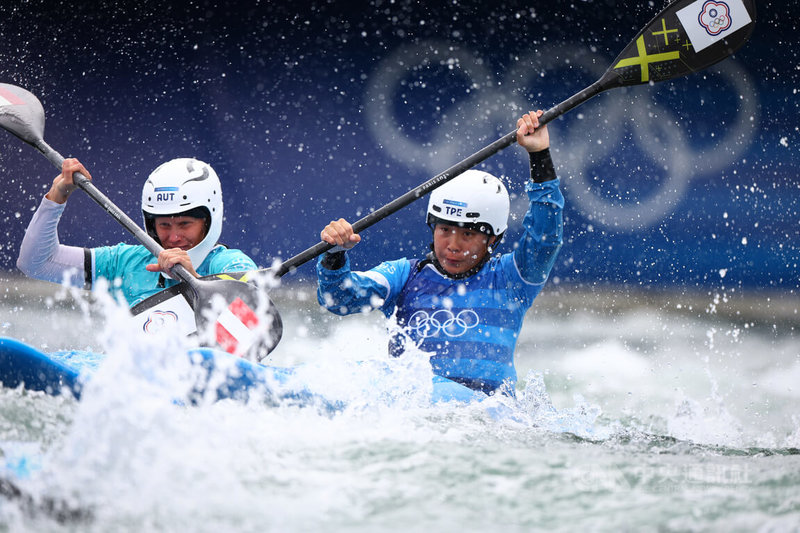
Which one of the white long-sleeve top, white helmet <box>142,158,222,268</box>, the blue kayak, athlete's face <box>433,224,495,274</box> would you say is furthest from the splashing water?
the white long-sleeve top

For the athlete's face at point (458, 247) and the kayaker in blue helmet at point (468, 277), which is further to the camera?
the athlete's face at point (458, 247)

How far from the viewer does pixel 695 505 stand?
2.35m

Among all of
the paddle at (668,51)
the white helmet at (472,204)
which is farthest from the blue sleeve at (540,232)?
the paddle at (668,51)

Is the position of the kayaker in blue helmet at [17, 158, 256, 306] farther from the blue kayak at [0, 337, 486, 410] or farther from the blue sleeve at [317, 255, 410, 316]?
the blue kayak at [0, 337, 486, 410]

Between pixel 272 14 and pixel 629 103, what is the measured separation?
11.7 ft

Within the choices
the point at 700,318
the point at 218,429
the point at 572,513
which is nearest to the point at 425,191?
the point at 218,429

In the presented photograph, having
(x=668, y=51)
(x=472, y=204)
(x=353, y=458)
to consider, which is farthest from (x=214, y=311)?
(x=668, y=51)

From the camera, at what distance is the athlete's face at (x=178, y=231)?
4.17 metres

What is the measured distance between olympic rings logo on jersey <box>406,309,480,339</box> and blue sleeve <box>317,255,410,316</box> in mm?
219

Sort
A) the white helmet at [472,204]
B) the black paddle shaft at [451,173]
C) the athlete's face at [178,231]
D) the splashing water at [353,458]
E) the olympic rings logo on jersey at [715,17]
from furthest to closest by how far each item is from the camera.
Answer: the athlete's face at [178,231] < the white helmet at [472,204] < the olympic rings logo on jersey at [715,17] < the black paddle shaft at [451,173] < the splashing water at [353,458]

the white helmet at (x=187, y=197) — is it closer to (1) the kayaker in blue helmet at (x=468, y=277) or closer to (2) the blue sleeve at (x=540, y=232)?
(1) the kayaker in blue helmet at (x=468, y=277)

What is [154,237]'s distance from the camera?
426 centimetres

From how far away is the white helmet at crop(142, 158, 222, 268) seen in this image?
Result: 4.08m

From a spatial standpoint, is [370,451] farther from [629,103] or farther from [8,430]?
[629,103]
